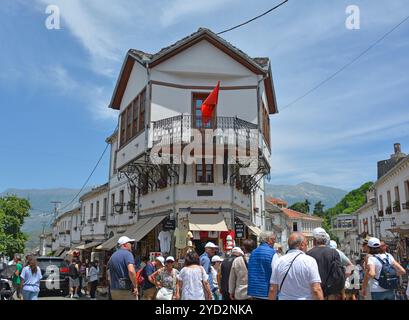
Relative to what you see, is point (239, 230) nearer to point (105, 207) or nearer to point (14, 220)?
point (105, 207)

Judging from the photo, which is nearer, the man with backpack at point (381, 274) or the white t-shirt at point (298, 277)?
the white t-shirt at point (298, 277)

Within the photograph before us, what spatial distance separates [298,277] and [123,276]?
409 cm

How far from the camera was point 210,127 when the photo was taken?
18391 millimetres

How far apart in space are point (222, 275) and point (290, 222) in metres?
79.2

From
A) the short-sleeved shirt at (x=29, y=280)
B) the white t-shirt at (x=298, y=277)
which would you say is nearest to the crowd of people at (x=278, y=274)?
the white t-shirt at (x=298, y=277)

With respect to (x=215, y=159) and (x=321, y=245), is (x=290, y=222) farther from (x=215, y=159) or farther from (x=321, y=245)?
(x=321, y=245)

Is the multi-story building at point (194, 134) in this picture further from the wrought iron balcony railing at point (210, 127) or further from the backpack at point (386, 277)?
the backpack at point (386, 277)

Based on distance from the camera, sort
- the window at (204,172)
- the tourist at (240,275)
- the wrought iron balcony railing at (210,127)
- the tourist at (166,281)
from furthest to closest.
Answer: the window at (204,172) → the wrought iron balcony railing at (210,127) → the tourist at (166,281) → the tourist at (240,275)

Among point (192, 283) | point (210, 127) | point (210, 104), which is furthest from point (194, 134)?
point (192, 283)

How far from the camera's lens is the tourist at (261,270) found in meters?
6.23

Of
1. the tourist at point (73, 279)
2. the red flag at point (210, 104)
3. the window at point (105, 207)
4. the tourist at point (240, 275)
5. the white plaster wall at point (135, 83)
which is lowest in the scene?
the tourist at point (73, 279)

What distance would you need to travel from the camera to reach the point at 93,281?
1855 centimetres

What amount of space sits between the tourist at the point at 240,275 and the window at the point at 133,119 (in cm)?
1241
